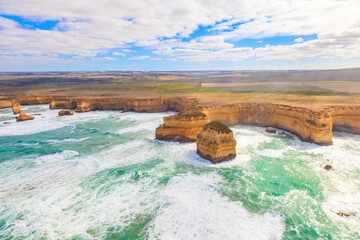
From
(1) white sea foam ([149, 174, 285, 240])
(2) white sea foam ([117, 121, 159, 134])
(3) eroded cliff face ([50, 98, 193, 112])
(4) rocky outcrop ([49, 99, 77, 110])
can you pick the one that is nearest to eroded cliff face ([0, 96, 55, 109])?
(4) rocky outcrop ([49, 99, 77, 110])

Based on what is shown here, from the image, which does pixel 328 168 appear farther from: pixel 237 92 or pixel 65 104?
pixel 65 104

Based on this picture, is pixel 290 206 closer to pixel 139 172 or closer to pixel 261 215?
pixel 261 215

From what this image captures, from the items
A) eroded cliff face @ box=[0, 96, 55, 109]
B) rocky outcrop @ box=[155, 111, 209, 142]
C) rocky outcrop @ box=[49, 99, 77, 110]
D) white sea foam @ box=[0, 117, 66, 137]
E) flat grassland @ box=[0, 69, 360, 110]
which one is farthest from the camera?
eroded cliff face @ box=[0, 96, 55, 109]

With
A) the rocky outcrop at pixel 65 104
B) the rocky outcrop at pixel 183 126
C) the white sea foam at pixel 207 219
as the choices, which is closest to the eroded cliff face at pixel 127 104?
the rocky outcrop at pixel 65 104

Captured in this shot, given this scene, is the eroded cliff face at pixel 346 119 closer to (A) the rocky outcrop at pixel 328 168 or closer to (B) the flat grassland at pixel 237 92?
(B) the flat grassland at pixel 237 92

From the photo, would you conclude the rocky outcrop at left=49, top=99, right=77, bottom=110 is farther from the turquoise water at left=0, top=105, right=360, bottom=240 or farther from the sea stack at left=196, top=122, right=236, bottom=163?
the sea stack at left=196, top=122, right=236, bottom=163

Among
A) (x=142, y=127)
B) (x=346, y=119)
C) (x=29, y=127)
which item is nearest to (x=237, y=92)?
(x=346, y=119)

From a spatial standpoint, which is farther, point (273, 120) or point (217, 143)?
point (273, 120)
